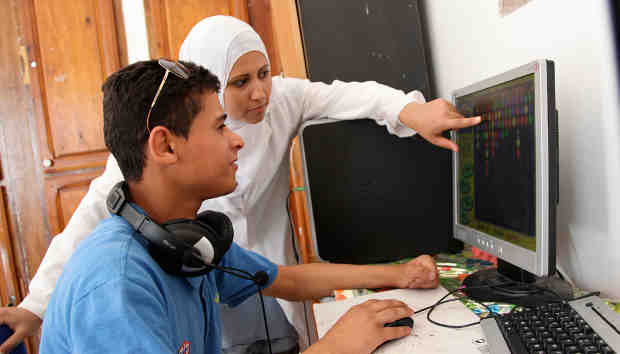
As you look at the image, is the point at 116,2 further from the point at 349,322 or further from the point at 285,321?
the point at 349,322

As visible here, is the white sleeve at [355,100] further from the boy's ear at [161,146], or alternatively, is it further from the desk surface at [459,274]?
the boy's ear at [161,146]

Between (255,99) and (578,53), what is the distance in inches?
25.4

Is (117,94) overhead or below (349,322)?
overhead

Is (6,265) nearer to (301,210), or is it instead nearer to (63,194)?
(63,194)

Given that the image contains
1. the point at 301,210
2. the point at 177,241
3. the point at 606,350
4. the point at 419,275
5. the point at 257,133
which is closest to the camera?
the point at 606,350

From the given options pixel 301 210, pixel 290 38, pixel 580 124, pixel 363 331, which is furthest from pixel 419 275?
pixel 301 210

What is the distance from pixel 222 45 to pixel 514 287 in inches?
30.8

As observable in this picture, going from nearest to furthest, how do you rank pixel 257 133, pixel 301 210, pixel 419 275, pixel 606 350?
pixel 606 350 → pixel 419 275 → pixel 257 133 → pixel 301 210

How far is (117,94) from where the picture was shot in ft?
2.41

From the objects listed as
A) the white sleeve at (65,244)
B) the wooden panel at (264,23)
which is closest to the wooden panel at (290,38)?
the wooden panel at (264,23)

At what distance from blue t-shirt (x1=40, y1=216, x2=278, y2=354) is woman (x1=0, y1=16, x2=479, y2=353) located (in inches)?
11.3

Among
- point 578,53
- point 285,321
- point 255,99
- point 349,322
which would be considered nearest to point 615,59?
point 349,322

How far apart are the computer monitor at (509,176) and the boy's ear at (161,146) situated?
0.53m

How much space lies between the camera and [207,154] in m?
0.77
